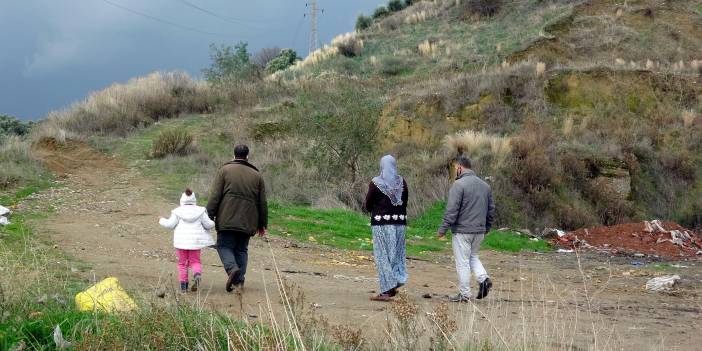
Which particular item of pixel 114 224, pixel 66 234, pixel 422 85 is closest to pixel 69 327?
pixel 66 234

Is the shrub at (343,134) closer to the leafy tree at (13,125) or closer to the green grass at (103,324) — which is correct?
the green grass at (103,324)

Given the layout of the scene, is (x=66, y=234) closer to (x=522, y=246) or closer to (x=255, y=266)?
(x=255, y=266)

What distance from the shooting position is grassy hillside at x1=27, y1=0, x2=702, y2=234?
2314 centimetres

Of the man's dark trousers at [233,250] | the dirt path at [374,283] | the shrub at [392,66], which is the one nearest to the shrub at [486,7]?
the shrub at [392,66]

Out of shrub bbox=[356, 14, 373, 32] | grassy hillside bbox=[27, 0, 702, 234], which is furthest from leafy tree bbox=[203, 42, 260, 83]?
shrub bbox=[356, 14, 373, 32]

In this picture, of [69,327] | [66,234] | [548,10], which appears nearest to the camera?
[69,327]

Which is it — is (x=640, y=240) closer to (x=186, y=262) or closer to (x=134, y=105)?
(x=186, y=262)

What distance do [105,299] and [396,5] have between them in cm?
5986

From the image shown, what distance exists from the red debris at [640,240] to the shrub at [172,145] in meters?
13.3

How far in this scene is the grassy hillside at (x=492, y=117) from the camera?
2314 cm

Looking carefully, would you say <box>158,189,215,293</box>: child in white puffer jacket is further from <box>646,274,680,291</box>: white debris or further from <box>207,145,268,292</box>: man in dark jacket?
<box>646,274,680,291</box>: white debris

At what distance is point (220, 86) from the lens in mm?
36344

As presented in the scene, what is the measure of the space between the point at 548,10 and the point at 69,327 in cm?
4458

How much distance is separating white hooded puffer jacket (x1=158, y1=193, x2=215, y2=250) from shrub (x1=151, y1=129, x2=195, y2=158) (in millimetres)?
16775
